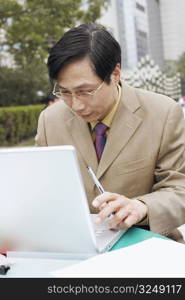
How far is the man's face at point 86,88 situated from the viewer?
4.80ft

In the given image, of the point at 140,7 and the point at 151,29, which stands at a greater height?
the point at 140,7

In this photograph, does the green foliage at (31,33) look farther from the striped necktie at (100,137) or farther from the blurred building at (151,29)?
the striped necktie at (100,137)

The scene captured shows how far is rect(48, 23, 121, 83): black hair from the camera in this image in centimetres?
144

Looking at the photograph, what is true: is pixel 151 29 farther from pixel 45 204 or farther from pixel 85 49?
pixel 45 204

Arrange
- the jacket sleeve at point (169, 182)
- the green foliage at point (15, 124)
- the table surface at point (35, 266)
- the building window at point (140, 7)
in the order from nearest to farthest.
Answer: the table surface at point (35, 266) → the jacket sleeve at point (169, 182) → the building window at point (140, 7) → the green foliage at point (15, 124)

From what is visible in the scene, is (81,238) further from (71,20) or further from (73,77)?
(71,20)

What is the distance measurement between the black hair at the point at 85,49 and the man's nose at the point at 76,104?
3.4 inches

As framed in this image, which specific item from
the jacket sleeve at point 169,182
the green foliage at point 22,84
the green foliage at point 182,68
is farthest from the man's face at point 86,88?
the green foliage at point 22,84

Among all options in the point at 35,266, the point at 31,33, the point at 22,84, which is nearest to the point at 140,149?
the point at 35,266

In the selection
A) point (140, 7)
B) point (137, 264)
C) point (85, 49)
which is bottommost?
point (137, 264)

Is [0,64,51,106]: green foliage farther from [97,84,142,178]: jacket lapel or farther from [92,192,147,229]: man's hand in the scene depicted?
[92,192,147,229]: man's hand

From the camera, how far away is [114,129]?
1.62 metres

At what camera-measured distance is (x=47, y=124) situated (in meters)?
1.79

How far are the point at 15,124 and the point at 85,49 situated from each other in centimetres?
1161
